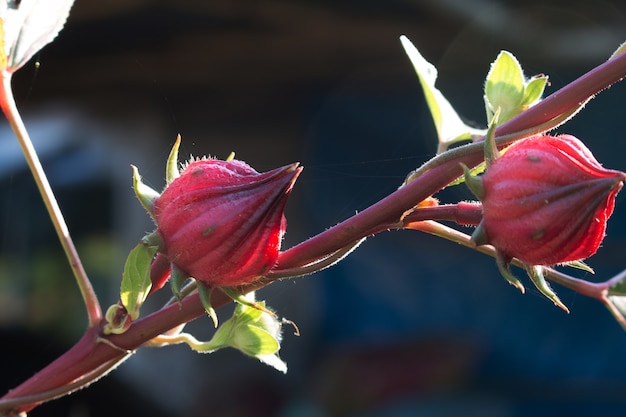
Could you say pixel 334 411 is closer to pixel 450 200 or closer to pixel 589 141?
pixel 450 200

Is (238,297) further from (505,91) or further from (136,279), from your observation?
(505,91)

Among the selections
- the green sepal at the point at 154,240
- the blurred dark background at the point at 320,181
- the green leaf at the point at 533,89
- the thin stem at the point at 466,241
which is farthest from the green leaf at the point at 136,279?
the blurred dark background at the point at 320,181

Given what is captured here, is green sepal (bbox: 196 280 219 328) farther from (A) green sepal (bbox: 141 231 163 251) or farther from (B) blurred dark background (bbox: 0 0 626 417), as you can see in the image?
(B) blurred dark background (bbox: 0 0 626 417)

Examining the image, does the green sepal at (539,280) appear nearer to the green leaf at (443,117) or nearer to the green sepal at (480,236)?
the green sepal at (480,236)

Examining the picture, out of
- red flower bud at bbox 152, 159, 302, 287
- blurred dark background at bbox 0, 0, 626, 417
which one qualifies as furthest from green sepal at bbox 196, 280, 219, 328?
blurred dark background at bbox 0, 0, 626, 417

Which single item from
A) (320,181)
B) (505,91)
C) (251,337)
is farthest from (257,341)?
(320,181)

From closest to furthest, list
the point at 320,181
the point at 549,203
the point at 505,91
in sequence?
the point at 549,203 < the point at 505,91 < the point at 320,181
